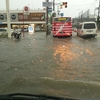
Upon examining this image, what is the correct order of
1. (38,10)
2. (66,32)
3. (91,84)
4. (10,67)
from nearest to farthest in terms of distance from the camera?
(91,84)
(10,67)
(66,32)
(38,10)

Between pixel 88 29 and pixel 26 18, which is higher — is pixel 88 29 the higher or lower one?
the lower one

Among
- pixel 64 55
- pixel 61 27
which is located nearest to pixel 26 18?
pixel 61 27

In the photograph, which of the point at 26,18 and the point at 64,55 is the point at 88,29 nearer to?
the point at 64,55

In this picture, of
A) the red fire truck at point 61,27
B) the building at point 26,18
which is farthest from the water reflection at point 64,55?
the building at point 26,18

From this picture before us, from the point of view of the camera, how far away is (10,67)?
847 cm

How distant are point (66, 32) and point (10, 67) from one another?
19.0 meters

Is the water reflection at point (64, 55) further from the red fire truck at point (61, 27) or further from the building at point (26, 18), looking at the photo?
the building at point (26, 18)

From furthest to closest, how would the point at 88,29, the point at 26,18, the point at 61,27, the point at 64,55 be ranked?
the point at 26,18, the point at 61,27, the point at 88,29, the point at 64,55

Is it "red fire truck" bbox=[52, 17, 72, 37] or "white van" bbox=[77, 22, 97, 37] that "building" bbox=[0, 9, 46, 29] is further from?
"white van" bbox=[77, 22, 97, 37]

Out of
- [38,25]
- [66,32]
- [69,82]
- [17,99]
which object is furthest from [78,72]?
Answer: [38,25]

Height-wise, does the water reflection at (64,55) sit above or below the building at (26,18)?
below

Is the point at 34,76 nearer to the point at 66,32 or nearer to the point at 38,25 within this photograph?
the point at 66,32

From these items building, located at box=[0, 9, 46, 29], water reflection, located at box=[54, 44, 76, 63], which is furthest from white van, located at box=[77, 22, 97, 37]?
building, located at box=[0, 9, 46, 29]

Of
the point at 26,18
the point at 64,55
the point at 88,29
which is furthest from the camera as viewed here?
the point at 26,18
